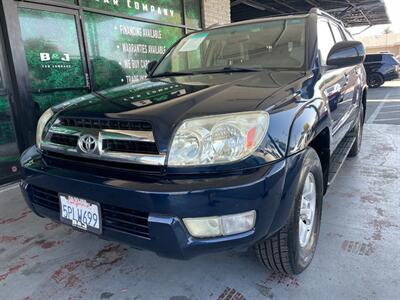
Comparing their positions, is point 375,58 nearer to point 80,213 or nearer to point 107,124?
point 107,124

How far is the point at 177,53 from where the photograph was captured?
131 inches

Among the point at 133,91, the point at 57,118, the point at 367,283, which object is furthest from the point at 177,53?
the point at 367,283

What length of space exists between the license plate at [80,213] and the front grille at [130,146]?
1.00 ft

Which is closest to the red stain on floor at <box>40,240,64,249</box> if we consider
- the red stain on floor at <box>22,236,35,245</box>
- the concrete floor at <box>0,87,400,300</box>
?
the concrete floor at <box>0,87,400,300</box>

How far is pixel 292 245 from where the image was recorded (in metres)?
1.89

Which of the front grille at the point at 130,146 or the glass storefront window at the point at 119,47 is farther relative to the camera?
the glass storefront window at the point at 119,47

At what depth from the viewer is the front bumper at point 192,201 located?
154cm

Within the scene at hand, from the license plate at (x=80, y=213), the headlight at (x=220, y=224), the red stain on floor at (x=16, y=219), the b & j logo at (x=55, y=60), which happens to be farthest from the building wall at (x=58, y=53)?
the headlight at (x=220, y=224)

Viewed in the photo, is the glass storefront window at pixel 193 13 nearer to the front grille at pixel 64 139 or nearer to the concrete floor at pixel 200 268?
the concrete floor at pixel 200 268

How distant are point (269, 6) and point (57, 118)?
1287cm

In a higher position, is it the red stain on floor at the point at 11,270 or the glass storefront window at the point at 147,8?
the glass storefront window at the point at 147,8

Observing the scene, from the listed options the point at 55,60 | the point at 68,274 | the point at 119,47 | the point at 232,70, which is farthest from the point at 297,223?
the point at 119,47

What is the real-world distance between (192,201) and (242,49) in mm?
1720

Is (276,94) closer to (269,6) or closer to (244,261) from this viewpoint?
(244,261)
